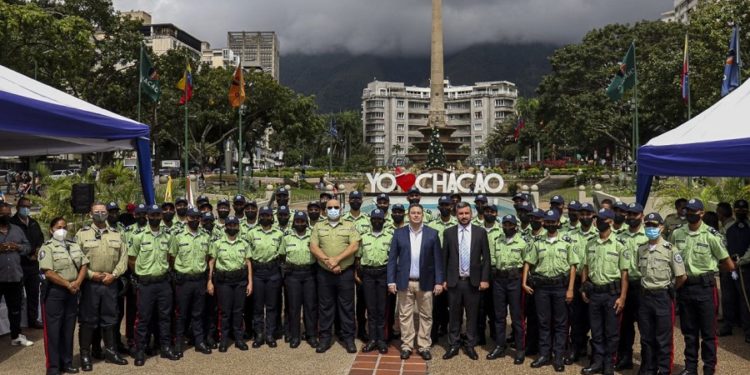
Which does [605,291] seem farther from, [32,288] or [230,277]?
[32,288]

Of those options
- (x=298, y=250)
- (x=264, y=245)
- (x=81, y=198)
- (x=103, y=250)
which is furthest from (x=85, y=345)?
(x=81, y=198)

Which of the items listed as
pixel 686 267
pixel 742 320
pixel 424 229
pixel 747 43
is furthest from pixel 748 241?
pixel 747 43

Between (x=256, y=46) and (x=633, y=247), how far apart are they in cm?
19261

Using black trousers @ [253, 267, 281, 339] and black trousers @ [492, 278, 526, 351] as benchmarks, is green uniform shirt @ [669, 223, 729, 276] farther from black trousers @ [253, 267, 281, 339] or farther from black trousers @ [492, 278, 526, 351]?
black trousers @ [253, 267, 281, 339]

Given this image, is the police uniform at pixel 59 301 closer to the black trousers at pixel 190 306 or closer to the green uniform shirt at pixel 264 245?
the black trousers at pixel 190 306

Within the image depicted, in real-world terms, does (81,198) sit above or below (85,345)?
above

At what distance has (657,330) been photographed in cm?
558

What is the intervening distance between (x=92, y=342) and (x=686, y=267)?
6.29 meters

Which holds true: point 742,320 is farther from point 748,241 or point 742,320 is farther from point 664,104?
point 664,104

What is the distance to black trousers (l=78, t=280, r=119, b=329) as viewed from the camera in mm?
6086

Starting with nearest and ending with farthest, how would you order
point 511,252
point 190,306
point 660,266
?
point 660,266
point 511,252
point 190,306

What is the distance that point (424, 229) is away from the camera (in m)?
6.51

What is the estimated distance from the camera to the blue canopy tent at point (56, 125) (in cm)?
637

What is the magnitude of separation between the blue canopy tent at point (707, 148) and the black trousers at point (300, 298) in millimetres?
4711
